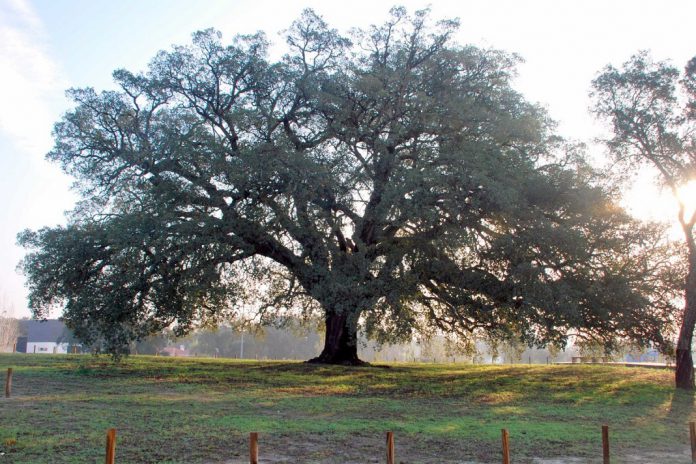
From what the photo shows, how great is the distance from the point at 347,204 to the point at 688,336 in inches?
523

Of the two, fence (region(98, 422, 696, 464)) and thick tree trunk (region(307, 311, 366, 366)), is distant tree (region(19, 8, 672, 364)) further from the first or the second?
fence (region(98, 422, 696, 464))

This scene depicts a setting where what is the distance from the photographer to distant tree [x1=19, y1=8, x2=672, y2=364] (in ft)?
72.4

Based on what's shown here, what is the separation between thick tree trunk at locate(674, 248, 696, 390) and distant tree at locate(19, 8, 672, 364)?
1118 mm

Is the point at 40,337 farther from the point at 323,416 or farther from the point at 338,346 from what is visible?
the point at 323,416

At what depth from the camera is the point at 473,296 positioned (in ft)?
78.9

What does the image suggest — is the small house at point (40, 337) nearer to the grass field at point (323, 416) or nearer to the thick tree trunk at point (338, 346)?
the thick tree trunk at point (338, 346)

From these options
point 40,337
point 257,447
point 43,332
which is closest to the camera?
point 257,447

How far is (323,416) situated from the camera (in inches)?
591

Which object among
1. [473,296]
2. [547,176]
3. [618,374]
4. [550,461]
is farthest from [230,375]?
[618,374]

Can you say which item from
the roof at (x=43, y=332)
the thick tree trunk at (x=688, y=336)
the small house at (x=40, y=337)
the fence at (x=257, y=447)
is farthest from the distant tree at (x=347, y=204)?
the roof at (x=43, y=332)

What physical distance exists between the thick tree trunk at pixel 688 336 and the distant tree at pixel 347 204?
44.0 inches

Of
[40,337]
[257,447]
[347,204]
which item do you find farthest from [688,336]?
[40,337]

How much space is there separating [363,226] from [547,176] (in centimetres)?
714

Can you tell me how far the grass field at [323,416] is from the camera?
10.9m
